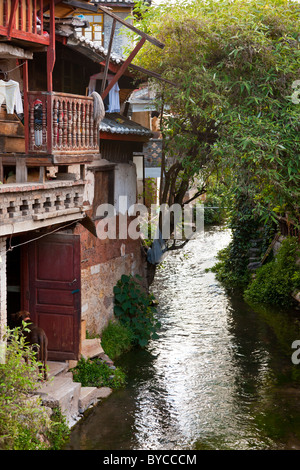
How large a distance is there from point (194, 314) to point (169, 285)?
12.3ft

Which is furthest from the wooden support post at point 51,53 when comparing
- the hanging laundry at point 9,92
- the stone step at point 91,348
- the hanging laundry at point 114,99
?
the stone step at point 91,348

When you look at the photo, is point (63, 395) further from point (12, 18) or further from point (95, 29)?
point (95, 29)

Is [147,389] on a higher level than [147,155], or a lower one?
lower

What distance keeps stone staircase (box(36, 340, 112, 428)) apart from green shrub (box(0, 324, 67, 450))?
451mm

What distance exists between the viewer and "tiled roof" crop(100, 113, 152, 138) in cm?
1462

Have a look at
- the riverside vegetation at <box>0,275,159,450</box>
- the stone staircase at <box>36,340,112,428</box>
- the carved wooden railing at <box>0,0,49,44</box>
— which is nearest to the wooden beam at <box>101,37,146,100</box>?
the carved wooden railing at <box>0,0,49,44</box>

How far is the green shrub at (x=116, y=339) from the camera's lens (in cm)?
1480

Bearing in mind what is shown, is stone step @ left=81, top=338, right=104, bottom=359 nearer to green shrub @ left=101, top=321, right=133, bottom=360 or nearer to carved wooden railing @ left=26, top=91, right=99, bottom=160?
green shrub @ left=101, top=321, right=133, bottom=360

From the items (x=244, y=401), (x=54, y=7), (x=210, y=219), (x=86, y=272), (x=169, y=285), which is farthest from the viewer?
(x=210, y=219)

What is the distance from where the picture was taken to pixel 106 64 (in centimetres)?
1365

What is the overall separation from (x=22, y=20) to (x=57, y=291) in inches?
202

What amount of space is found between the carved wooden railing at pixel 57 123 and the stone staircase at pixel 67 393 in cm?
397
